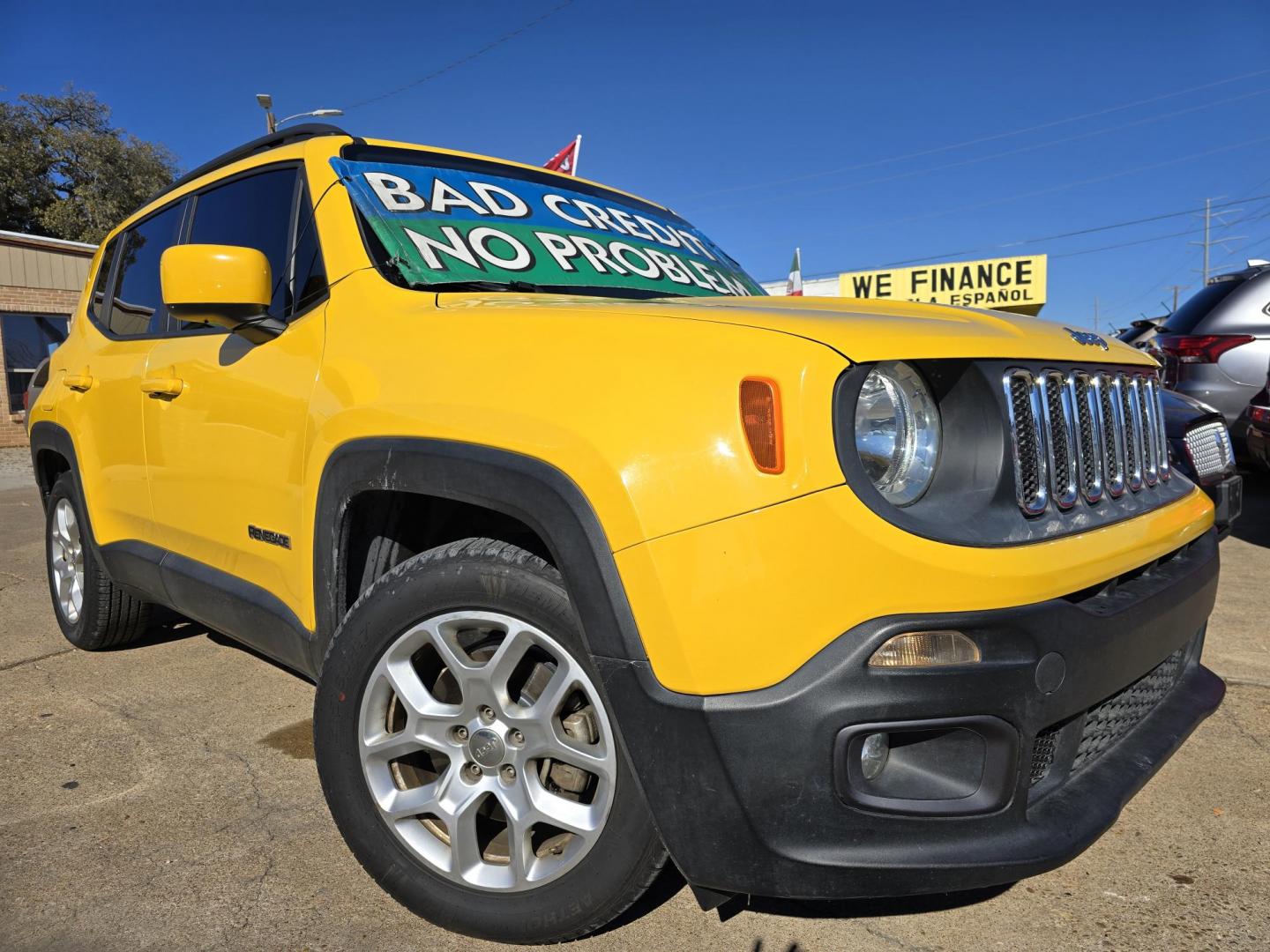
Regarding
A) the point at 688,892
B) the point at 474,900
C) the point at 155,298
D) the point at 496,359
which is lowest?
the point at 688,892

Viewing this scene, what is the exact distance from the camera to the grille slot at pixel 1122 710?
1.95 meters

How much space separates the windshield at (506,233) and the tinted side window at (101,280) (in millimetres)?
1864

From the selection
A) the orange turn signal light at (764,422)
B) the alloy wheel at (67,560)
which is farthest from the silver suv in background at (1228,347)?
the alloy wheel at (67,560)

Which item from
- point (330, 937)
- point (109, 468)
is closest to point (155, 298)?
point (109, 468)

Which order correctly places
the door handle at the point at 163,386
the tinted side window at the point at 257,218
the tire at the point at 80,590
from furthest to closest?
the tire at the point at 80,590, the door handle at the point at 163,386, the tinted side window at the point at 257,218

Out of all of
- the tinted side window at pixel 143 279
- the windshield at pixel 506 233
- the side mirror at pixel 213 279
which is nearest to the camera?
the side mirror at pixel 213 279

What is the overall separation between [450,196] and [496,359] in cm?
108

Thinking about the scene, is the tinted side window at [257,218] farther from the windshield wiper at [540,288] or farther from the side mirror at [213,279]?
the windshield wiper at [540,288]

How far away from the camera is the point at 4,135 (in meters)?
26.3

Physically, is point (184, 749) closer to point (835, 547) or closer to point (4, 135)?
point (835, 547)

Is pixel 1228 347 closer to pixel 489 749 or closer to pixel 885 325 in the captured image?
pixel 885 325

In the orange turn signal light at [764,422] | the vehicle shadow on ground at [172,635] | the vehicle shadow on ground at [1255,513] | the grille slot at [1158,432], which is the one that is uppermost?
the orange turn signal light at [764,422]

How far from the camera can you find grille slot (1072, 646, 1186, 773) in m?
1.95

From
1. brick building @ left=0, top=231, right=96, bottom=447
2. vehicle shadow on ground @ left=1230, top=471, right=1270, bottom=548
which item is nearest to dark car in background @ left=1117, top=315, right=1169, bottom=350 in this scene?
vehicle shadow on ground @ left=1230, top=471, right=1270, bottom=548
